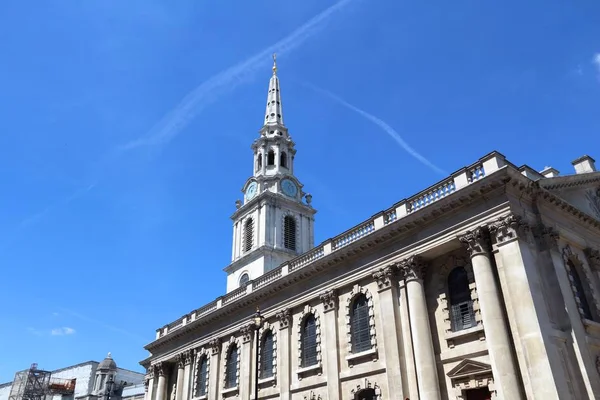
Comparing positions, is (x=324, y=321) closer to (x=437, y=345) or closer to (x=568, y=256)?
(x=437, y=345)

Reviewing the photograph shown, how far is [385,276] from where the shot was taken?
24.7 meters

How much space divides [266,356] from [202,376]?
788 cm

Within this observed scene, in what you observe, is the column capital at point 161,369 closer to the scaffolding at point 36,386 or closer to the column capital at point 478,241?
the column capital at point 478,241

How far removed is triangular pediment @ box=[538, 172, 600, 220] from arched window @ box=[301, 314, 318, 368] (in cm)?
1404

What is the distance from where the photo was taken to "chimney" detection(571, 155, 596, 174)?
27906mm

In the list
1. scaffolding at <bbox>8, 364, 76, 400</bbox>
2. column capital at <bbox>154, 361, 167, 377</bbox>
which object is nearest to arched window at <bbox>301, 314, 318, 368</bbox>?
column capital at <bbox>154, 361, 167, 377</bbox>

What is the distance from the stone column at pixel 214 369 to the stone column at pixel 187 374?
2881 millimetres

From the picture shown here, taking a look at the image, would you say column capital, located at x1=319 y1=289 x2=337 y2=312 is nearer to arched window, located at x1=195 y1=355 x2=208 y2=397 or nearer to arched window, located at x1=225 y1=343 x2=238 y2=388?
arched window, located at x1=225 y1=343 x2=238 y2=388

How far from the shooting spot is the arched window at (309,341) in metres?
27.9

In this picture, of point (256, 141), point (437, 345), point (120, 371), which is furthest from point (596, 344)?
point (120, 371)

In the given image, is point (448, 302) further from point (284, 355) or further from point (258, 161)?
point (258, 161)

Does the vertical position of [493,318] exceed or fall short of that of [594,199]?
it falls short

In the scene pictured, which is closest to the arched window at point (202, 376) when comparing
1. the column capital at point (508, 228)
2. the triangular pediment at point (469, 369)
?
the triangular pediment at point (469, 369)

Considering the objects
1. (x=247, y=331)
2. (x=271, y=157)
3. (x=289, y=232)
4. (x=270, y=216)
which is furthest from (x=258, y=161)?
(x=247, y=331)
